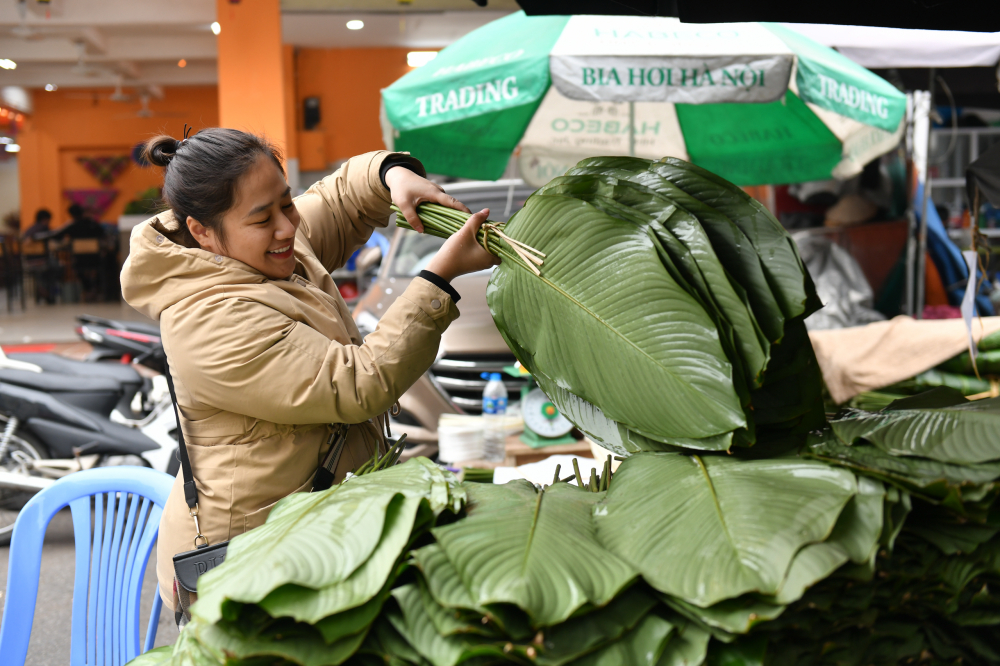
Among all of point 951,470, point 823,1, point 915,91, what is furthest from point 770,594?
point 915,91

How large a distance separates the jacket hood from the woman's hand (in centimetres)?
35

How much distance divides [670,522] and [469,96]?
2968 millimetres

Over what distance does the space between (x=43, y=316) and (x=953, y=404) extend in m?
14.4

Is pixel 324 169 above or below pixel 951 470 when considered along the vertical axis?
above

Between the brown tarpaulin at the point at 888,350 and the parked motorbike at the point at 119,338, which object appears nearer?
the brown tarpaulin at the point at 888,350

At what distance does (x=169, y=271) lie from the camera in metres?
1.38

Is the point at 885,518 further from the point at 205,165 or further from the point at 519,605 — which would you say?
the point at 205,165

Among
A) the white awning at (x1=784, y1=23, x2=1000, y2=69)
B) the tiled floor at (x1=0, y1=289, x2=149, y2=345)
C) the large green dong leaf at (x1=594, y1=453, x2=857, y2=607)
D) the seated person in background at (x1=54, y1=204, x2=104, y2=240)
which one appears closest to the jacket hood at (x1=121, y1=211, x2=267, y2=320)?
the large green dong leaf at (x1=594, y1=453, x2=857, y2=607)

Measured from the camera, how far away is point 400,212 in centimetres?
160

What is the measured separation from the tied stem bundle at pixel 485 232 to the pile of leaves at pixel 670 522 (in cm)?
3

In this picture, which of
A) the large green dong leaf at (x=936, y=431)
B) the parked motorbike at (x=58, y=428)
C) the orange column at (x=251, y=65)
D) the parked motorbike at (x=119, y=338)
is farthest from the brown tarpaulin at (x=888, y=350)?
the orange column at (x=251, y=65)

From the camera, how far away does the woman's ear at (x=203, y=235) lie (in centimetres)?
142

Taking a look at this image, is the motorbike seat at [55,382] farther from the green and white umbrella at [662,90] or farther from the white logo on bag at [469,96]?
the white logo on bag at [469,96]

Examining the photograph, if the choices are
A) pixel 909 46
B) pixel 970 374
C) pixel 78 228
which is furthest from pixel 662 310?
pixel 78 228
